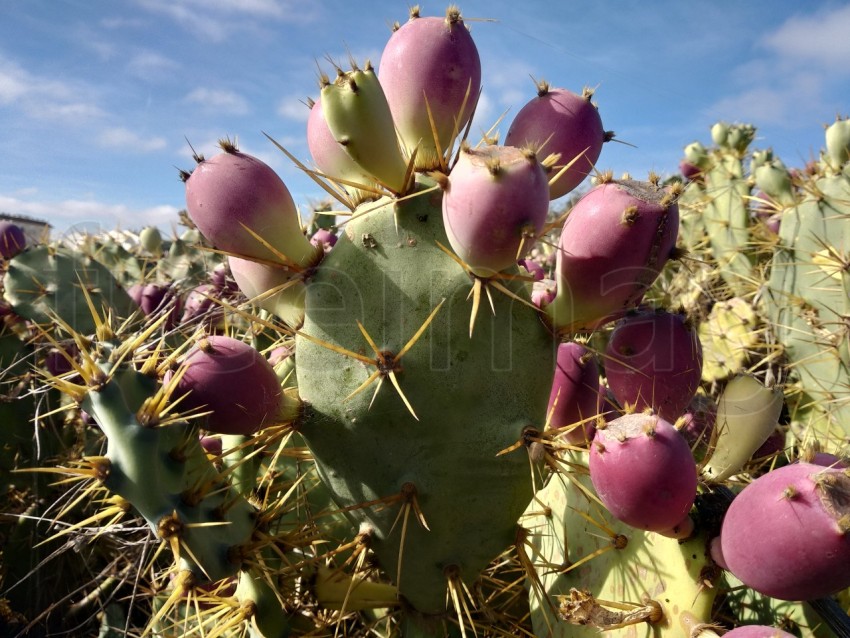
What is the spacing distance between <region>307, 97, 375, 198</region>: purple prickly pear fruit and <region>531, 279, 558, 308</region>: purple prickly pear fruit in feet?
1.16

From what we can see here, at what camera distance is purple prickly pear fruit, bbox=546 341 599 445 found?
1168mm

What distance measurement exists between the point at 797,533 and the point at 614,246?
0.41 meters

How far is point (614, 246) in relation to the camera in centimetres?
91

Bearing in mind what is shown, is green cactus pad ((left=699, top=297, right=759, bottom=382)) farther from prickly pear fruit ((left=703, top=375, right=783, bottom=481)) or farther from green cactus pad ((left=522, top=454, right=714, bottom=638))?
prickly pear fruit ((left=703, top=375, right=783, bottom=481))

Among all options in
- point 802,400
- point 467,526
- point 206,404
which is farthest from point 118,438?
point 802,400

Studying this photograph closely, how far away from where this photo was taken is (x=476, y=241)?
2.88ft

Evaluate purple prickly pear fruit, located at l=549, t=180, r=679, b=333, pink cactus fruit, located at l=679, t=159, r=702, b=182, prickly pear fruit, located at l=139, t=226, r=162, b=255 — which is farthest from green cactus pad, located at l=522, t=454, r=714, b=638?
prickly pear fruit, located at l=139, t=226, r=162, b=255

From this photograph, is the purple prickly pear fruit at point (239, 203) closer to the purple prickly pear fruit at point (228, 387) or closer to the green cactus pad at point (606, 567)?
the purple prickly pear fruit at point (228, 387)

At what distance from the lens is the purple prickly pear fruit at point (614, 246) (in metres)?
0.90

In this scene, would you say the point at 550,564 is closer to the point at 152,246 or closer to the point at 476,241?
the point at 476,241

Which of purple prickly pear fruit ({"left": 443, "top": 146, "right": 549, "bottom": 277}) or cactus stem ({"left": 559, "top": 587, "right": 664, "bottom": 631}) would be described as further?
cactus stem ({"left": 559, "top": 587, "right": 664, "bottom": 631})

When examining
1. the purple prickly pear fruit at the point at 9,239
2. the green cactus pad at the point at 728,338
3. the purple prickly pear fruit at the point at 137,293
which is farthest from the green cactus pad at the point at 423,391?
the purple prickly pear fruit at the point at 9,239

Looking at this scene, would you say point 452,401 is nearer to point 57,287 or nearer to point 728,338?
point 728,338

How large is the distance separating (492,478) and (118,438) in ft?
1.82
